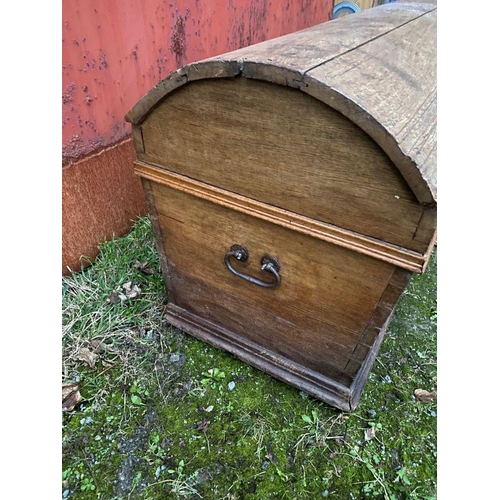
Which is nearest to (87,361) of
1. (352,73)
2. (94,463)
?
(94,463)

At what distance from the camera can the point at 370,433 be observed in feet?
4.99

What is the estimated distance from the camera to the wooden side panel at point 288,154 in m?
0.89

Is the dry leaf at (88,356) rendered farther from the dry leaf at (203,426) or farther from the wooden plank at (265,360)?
the dry leaf at (203,426)

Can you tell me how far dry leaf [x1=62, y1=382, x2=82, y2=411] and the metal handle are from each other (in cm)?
86

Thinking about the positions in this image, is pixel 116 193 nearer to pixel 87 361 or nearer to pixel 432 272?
pixel 87 361

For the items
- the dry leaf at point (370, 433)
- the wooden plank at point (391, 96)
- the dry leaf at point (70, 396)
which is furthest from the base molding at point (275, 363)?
the wooden plank at point (391, 96)

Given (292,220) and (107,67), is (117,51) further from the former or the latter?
(292,220)

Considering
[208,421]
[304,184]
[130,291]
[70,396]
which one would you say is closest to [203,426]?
[208,421]

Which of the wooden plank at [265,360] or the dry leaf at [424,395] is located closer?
the wooden plank at [265,360]

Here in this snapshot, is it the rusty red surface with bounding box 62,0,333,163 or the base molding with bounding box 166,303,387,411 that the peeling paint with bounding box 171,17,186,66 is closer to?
the rusty red surface with bounding box 62,0,333,163

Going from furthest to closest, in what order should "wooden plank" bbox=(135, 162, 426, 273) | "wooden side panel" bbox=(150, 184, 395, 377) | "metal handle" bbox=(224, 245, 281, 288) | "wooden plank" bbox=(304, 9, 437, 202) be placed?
1. "metal handle" bbox=(224, 245, 281, 288)
2. "wooden side panel" bbox=(150, 184, 395, 377)
3. "wooden plank" bbox=(135, 162, 426, 273)
4. "wooden plank" bbox=(304, 9, 437, 202)

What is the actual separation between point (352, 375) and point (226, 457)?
0.57 meters

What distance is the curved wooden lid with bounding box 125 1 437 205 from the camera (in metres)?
0.82

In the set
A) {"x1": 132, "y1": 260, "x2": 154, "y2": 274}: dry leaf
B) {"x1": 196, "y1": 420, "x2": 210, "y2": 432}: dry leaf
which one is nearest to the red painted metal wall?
{"x1": 132, "y1": 260, "x2": 154, "y2": 274}: dry leaf
